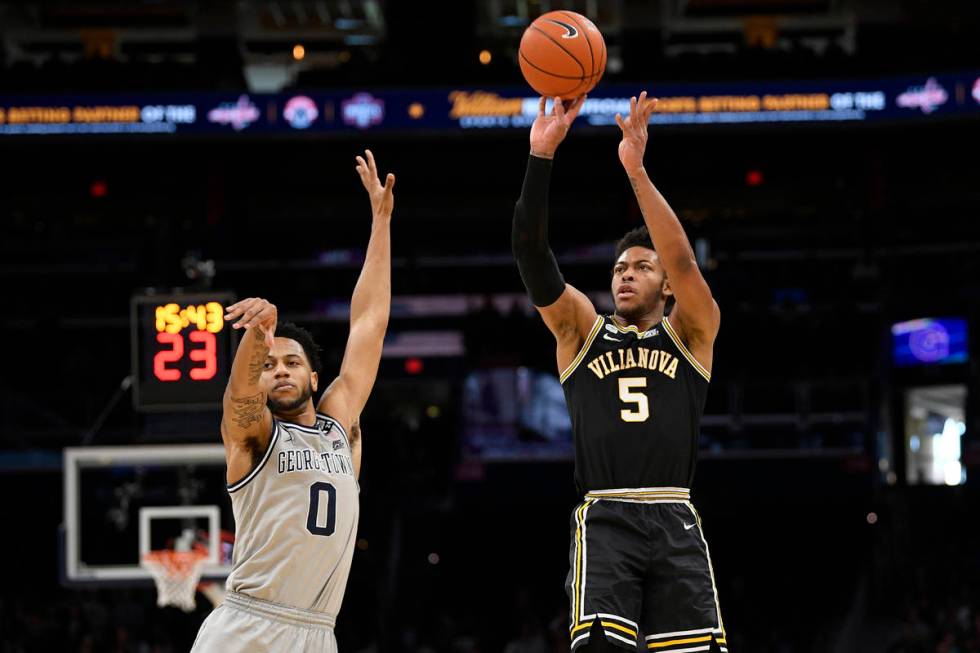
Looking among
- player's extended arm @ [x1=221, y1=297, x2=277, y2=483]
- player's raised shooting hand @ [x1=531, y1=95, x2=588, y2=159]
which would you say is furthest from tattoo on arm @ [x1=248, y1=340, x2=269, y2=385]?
player's raised shooting hand @ [x1=531, y1=95, x2=588, y2=159]

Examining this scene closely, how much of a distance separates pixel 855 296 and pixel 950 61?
3.67 meters

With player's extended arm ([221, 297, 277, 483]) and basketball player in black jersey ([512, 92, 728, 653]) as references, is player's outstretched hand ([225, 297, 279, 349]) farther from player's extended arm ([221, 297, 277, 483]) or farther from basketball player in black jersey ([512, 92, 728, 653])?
basketball player in black jersey ([512, 92, 728, 653])

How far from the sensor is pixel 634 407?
5438mm

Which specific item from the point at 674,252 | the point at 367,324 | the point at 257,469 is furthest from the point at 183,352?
the point at 674,252

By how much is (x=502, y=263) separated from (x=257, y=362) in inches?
589

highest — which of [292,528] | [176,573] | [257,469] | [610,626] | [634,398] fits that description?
[634,398]

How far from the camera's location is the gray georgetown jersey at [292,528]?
527 centimetres

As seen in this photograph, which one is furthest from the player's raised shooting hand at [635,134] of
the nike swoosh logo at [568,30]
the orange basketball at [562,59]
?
the nike swoosh logo at [568,30]

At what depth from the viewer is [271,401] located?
552 cm

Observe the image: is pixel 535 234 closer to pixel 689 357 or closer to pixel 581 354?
pixel 581 354

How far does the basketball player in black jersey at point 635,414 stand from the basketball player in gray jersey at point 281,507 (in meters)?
0.90

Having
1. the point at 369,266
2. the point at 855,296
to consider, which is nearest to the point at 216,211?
the point at 855,296

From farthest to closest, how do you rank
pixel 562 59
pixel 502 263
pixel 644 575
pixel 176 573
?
pixel 502 263, pixel 176 573, pixel 562 59, pixel 644 575

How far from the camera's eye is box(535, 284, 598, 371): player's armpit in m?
5.58
